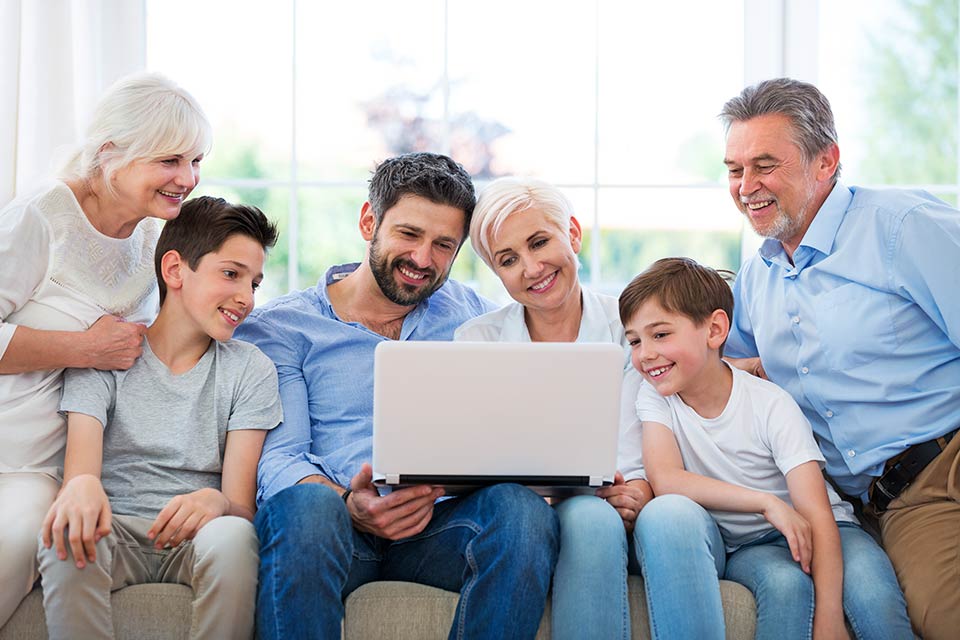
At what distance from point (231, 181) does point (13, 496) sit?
1392 mm

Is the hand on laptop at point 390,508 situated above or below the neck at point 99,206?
below

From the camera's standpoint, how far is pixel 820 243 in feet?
7.18

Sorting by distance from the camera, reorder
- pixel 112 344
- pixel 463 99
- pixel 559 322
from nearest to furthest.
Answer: pixel 112 344 < pixel 559 322 < pixel 463 99

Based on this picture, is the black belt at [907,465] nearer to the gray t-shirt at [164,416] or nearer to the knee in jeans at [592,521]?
the knee in jeans at [592,521]

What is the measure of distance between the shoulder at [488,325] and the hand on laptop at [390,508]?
1.59ft

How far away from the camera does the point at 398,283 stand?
2234 millimetres

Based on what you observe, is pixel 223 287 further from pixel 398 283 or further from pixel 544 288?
pixel 544 288

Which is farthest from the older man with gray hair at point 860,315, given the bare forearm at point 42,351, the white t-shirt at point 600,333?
the bare forearm at point 42,351

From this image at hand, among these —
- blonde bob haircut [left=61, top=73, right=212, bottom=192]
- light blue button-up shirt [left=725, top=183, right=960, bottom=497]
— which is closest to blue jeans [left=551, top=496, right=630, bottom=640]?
light blue button-up shirt [left=725, top=183, right=960, bottom=497]

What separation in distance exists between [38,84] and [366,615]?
1.80m

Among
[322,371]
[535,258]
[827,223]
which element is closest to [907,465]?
[827,223]

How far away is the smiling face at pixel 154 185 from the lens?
2.14 m

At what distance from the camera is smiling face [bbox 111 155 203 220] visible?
214cm

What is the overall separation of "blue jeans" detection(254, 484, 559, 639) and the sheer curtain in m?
1.44
